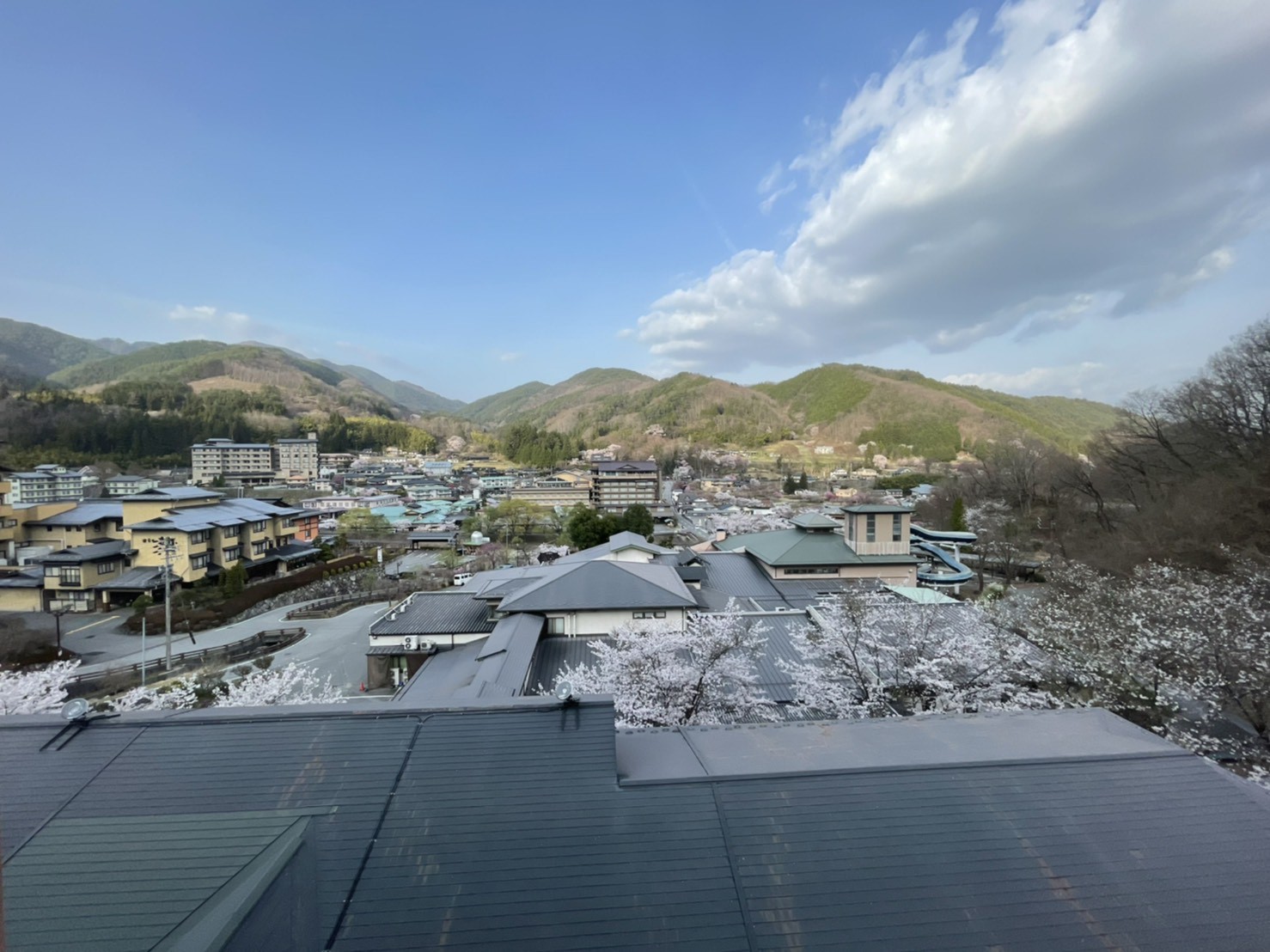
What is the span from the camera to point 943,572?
953 inches

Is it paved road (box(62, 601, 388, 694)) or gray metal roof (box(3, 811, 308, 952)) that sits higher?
gray metal roof (box(3, 811, 308, 952))

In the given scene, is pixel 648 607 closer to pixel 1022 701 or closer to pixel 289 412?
pixel 1022 701

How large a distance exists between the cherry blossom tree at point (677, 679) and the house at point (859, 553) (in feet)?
29.5

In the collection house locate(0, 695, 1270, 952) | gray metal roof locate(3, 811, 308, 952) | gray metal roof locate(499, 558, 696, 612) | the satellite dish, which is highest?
the satellite dish

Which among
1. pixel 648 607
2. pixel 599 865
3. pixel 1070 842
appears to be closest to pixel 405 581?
pixel 648 607

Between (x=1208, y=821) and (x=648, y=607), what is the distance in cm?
966

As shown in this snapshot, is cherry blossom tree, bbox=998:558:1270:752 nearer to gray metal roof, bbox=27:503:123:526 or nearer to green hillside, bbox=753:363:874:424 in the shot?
gray metal roof, bbox=27:503:123:526

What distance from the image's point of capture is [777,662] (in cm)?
1112

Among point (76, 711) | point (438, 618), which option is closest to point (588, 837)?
point (76, 711)

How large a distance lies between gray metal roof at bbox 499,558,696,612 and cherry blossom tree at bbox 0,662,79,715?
8544mm

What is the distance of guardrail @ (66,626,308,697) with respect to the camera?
48.1 ft

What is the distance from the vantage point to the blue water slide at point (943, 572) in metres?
22.4

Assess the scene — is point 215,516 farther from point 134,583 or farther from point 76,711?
point 76,711

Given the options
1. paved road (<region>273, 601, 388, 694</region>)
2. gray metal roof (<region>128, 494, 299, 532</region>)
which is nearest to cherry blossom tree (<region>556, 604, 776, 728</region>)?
paved road (<region>273, 601, 388, 694</region>)
